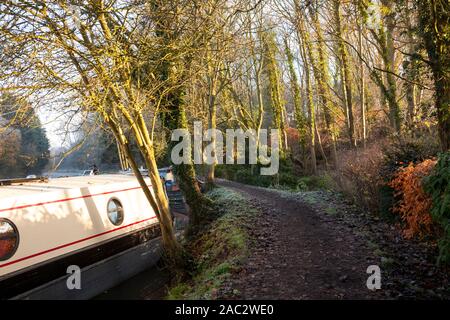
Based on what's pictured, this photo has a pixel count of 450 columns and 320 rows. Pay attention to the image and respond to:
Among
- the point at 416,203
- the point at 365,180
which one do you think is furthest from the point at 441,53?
the point at 365,180

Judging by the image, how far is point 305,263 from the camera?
227 inches

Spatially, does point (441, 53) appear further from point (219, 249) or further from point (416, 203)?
point (219, 249)

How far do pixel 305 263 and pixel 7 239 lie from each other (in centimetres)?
482

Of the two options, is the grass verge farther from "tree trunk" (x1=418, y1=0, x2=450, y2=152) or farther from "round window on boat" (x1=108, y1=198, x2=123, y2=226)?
"tree trunk" (x1=418, y1=0, x2=450, y2=152)

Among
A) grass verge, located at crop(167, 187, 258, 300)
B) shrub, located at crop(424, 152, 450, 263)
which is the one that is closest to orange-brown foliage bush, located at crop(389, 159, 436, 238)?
shrub, located at crop(424, 152, 450, 263)

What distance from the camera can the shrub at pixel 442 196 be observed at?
4648 millimetres

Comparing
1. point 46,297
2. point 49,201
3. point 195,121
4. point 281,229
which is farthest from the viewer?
point 195,121

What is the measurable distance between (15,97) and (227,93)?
60.5ft

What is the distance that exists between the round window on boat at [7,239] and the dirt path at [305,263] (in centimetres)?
360

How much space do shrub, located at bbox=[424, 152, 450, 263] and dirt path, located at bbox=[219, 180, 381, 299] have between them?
3.37ft

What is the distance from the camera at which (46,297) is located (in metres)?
6.36

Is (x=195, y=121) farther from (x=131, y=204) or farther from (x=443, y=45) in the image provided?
(x=443, y=45)

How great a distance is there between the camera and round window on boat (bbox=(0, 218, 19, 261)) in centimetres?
592
